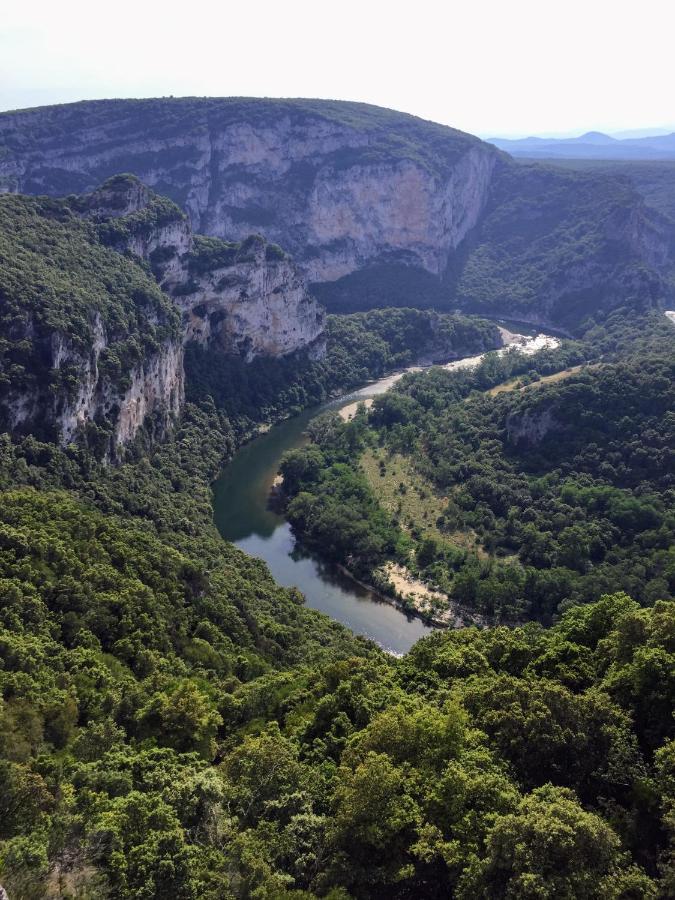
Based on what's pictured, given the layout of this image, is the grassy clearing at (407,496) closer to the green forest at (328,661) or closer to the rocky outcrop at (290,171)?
the green forest at (328,661)

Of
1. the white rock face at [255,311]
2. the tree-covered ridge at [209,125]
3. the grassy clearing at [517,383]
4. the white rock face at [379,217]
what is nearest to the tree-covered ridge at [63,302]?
the white rock face at [255,311]

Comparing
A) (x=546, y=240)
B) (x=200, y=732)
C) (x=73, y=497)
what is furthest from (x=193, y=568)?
(x=546, y=240)

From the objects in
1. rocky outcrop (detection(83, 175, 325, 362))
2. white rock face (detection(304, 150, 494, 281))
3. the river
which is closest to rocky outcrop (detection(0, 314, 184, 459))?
the river

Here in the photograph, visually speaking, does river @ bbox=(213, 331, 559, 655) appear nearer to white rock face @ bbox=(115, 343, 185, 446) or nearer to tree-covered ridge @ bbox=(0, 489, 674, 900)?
white rock face @ bbox=(115, 343, 185, 446)

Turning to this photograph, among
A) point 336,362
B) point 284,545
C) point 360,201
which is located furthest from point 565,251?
point 284,545

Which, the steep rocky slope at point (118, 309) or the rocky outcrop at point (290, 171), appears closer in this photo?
the steep rocky slope at point (118, 309)

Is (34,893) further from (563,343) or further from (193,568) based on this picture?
(563,343)
